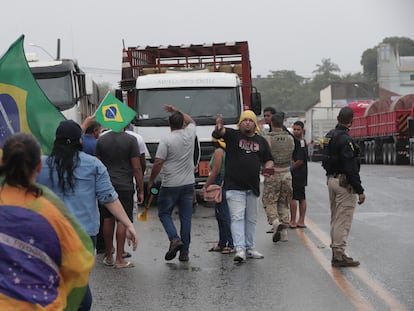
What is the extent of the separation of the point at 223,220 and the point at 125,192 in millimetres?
1541

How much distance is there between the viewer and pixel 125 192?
9672mm

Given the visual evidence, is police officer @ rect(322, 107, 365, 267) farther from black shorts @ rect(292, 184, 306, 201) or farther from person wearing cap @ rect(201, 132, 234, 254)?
black shorts @ rect(292, 184, 306, 201)

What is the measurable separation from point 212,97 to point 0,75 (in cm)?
1104

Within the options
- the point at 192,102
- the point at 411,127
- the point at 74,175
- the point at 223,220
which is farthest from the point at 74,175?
the point at 411,127

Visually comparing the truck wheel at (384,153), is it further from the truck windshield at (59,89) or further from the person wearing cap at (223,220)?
the person wearing cap at (223,220)

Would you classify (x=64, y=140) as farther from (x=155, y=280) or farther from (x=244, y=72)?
(x=244, y=72)

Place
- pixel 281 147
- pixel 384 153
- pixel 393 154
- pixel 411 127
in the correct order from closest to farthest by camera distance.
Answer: pixel 281 147, pixel 411 127, pixel 393 154, pixel 384 153

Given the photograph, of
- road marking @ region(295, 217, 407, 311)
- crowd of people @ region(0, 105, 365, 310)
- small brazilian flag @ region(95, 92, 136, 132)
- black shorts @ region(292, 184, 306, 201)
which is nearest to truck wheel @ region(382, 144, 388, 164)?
crowd of people @ region(0, 105, 365, 310)

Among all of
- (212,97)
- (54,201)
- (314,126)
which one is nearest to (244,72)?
(212,97)

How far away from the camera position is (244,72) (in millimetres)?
19375

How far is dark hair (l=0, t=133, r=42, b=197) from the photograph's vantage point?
3.96 metres

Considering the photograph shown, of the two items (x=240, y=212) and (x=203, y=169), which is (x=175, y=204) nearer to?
(x=240, y=212)

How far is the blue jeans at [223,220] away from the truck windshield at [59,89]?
7.88 m

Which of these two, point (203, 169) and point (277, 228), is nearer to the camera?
point (277, 228)
